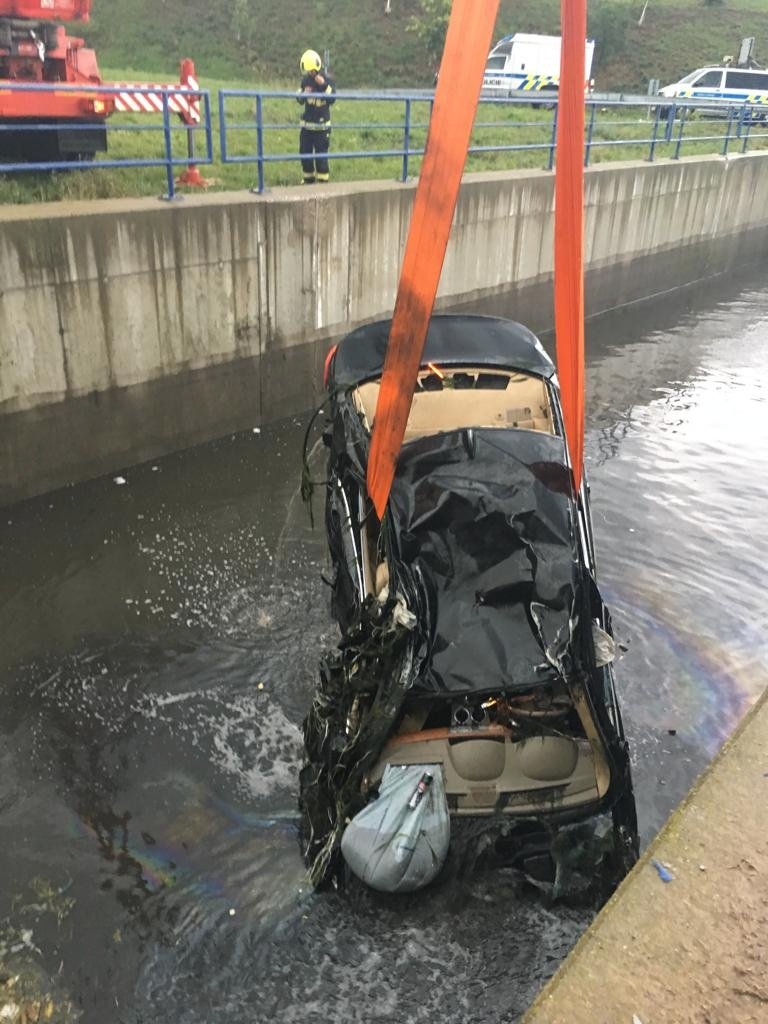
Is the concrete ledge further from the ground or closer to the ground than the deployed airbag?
further from the ground

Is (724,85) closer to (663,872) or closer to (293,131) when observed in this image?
(293,131)

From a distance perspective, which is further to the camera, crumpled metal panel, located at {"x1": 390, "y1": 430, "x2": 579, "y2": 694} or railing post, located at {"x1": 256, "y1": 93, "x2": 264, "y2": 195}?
railing post, located at {"x1": 256, "y1": 93, "x2": 264, "y2": 195}

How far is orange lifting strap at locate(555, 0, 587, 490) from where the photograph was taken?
378 cm

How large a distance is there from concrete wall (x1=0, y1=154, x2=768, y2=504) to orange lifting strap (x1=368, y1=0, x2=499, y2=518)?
4.71m

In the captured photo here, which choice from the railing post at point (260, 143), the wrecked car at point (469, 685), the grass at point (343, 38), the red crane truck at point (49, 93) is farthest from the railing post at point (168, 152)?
the grass at point (343, 38)

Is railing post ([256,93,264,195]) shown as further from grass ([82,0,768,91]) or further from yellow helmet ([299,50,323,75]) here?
grass ([82,0,768,91])

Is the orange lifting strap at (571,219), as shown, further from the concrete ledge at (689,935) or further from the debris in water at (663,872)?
the debris in water at (663,872)

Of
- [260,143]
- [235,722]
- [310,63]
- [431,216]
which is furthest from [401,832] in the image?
[310,63]

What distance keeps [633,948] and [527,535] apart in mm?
2038

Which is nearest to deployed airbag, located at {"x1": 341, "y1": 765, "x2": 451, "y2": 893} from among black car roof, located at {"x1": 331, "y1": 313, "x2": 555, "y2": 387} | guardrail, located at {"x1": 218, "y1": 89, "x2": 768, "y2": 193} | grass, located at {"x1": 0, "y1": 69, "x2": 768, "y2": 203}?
black car roof, located at {"x1": 331, "y1": 313, "x2": 555, "y2": 387}

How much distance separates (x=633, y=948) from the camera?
2.51m

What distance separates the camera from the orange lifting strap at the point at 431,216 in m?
3.40

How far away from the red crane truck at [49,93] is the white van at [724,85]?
1006 inches

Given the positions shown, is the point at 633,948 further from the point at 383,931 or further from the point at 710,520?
the point at 710,520
